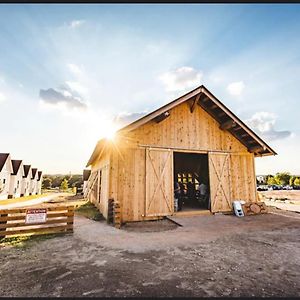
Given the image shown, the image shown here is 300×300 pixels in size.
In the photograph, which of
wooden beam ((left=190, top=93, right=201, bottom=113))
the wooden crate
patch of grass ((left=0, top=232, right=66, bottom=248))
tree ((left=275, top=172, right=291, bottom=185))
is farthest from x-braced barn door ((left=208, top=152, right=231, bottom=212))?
tree ((left=275, top=172, right=291, bottom=185))

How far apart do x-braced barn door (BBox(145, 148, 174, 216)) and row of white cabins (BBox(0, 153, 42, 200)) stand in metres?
25.5

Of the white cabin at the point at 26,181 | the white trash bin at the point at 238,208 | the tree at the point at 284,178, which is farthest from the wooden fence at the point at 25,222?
the tree at the point at 284,178

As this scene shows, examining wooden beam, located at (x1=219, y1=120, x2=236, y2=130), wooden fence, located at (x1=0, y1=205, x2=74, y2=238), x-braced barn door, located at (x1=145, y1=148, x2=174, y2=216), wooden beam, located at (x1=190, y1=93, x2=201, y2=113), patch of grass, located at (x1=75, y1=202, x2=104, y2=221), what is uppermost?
wooden beam, located at (x1=190, y1=93, x2=201, y2=113)

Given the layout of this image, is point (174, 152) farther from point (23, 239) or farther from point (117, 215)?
point (23, 239)

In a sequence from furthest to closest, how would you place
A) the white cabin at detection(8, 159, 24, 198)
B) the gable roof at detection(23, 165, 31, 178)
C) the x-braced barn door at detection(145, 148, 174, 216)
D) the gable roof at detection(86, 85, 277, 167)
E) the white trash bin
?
the gable roof at detection(23, 165, 31, 178) < the white cabin at detection(8, 159, 24, 198) < the white trash bin < the gable roof at detection(86, 85, 277, 167) < the x-braced barn door at detection(145, 148, 174, 216)

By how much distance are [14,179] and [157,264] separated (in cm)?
3585

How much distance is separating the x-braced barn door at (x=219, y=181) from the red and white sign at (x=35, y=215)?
7.66 m

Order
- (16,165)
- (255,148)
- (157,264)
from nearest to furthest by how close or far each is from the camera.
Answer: (157,264) < (255,148) < (16,165)

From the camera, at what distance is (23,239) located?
655 cm

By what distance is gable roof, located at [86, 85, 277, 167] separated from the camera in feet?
31.4

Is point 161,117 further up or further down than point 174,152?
further up

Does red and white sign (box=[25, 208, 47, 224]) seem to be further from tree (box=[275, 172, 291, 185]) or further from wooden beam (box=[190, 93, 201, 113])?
tree (box=[275, 172, 291, 185])

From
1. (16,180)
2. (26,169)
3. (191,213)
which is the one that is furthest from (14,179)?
(191,213)

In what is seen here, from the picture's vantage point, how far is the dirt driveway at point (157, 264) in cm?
342
